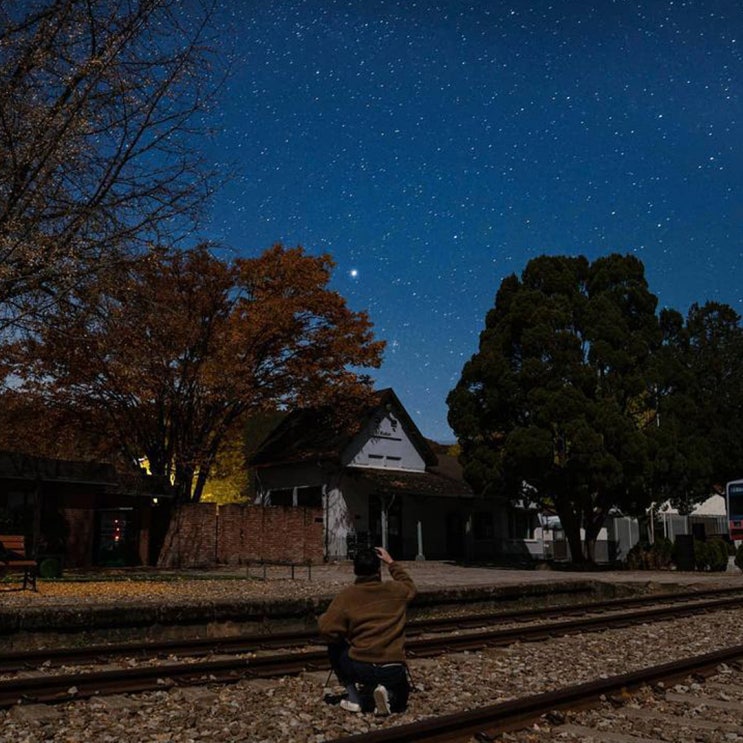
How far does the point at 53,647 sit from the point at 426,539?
103ft

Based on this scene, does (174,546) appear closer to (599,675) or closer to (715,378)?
(599,675)

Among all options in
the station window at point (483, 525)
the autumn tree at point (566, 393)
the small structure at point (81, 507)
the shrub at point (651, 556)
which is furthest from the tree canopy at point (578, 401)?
the small structure at point (81, 507)

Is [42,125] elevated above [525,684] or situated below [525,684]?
above

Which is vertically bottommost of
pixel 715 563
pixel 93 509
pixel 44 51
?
pixel 715 563

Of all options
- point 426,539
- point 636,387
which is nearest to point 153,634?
point 636,387

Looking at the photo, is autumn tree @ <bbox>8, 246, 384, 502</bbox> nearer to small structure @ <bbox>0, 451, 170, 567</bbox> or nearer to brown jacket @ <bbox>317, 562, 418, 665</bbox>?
small structure @ <bbox>0, 451, 170, 567</bbox>

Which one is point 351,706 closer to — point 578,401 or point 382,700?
point 382,700

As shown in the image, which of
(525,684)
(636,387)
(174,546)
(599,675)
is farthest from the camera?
(636,387)

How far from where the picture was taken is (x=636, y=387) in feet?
109

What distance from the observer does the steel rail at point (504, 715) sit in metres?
5.80

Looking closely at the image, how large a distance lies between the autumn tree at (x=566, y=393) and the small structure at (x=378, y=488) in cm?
454

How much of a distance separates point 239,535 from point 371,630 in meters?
26.3

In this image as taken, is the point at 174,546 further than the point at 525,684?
Yes

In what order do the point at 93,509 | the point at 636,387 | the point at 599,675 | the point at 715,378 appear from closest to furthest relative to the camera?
1. the point at 599,675
2. the point at 93,509
3. the point at 636,387
4. the point at 715,378
